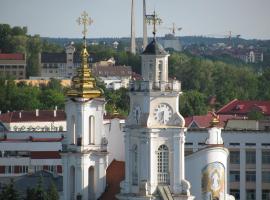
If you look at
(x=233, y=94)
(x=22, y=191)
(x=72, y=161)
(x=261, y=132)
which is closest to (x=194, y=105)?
(x=233, y=94)

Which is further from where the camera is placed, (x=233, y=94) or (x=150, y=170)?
(x=233, y=94)

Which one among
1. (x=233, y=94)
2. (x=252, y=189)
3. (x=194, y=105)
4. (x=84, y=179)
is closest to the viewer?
(x=84, y=179)

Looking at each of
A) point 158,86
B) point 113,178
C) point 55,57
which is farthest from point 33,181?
point 55,57

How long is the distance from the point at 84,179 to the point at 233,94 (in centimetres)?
7123

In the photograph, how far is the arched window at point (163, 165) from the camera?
48.4 meters

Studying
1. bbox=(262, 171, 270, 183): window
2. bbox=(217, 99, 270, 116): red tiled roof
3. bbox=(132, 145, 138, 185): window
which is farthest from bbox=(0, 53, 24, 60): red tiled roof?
bbox=(132, 145, 138, 185): window

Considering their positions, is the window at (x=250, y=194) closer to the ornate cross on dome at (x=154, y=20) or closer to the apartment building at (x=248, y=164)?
the apartment building at (x=248, y=164)

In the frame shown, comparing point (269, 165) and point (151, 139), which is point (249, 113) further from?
point (151, 139)

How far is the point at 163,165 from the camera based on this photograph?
48.6 metres

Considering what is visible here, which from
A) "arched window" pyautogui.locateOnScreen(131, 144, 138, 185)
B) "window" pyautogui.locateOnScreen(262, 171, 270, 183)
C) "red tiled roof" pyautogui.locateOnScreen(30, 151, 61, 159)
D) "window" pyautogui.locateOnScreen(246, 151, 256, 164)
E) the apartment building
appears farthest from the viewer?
"red tiled roof" pyautogui.locateOnScreen(30, 151, 61, 159)

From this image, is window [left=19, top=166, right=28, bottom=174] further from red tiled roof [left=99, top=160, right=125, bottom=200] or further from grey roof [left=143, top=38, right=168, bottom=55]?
grey roof [left=143, top=38, right=168, bottom=55]

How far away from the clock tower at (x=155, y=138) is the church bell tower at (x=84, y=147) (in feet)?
9.41

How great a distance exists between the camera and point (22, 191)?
60.2 m

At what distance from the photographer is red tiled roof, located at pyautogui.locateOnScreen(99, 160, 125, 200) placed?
168 ft
